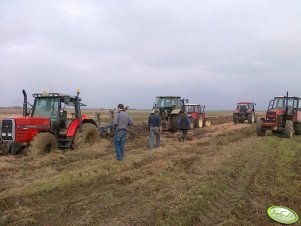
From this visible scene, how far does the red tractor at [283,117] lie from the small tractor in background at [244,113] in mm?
12559

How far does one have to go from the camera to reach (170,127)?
68.3 feet

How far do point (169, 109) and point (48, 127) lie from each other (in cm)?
991

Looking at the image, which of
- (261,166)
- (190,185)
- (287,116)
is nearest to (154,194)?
(190,185)

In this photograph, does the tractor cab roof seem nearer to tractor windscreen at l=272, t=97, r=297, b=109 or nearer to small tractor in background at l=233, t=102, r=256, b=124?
tractor windscreen at l=272, t=97, r=297, b=109

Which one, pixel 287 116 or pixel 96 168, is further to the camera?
pixel 287 116

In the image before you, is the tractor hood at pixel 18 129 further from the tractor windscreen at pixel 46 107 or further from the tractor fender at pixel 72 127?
the tractor fender at pixel 72 127

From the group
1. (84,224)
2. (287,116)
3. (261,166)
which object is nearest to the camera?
(84,224)

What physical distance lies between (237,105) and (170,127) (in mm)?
14172

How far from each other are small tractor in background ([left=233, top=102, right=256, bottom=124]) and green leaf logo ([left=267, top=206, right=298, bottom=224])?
26.1 meters

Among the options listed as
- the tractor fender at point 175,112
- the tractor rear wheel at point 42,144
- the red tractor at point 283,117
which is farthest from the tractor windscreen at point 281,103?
the tractor rear wheel at point 42,144

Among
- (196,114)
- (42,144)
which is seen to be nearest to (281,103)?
(196,114)

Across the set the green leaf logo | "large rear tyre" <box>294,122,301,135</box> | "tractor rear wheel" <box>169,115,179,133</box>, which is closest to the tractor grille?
the green leaf logo

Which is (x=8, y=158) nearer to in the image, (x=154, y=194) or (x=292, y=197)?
(x=154, y=194)

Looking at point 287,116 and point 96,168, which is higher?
point 287,116
